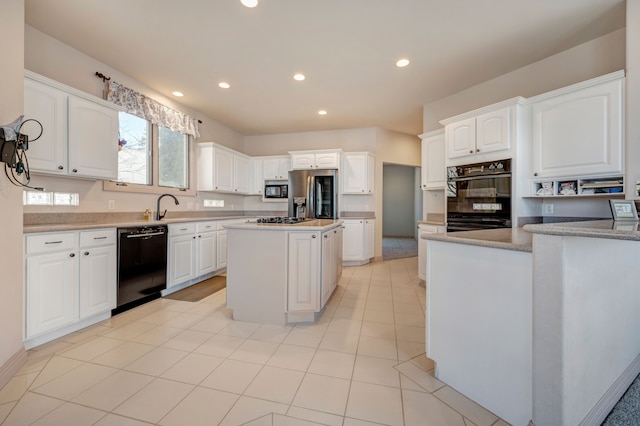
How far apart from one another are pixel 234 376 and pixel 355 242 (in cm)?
354

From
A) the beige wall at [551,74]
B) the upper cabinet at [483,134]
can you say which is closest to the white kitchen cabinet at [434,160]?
the upper cabinet at [483,134]

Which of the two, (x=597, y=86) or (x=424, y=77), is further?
(x=424, y=77)

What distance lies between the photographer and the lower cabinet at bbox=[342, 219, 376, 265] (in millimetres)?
4957

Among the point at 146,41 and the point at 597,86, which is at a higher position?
the point at 146,41

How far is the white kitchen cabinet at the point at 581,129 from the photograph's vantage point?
2.14 meters

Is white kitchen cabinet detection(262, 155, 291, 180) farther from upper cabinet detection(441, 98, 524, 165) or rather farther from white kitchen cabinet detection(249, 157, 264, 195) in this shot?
upper cabinet detection(441, 98, 524, 165)

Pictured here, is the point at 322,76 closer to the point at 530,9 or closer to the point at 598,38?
the point at 530,9

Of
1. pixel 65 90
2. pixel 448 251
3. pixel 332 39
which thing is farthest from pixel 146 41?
pixel 448 251

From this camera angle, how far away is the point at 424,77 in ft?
10.8

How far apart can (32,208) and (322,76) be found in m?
3.26

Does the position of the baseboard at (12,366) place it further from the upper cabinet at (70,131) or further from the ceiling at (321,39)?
the ceiling at (321,39)

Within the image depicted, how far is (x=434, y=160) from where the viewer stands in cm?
373

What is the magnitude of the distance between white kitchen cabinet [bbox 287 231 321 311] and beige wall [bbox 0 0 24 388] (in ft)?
6.19

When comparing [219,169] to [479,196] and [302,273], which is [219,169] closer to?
[302,273]
